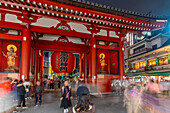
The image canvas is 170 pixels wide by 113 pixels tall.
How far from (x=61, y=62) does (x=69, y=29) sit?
3.76 metres

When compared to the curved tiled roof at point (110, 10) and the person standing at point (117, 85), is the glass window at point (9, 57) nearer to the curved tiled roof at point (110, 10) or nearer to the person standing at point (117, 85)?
the curved tiled roof at point (110, 10)

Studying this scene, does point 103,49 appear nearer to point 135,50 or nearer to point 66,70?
point 66,70

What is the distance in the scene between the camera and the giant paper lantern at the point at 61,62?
12.3m

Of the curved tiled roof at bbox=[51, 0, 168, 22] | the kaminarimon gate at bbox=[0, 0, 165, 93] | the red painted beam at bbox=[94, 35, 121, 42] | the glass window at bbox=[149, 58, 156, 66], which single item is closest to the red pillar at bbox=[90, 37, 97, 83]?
the kaminarimon gate at bbox=[0, 0, 165, 93]

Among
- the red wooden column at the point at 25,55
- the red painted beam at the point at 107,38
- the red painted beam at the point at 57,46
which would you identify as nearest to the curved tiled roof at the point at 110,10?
the red painted beam at the point at 107,38

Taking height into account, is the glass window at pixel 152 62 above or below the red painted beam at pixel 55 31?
below

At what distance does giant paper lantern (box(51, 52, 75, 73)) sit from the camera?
12.3 meters

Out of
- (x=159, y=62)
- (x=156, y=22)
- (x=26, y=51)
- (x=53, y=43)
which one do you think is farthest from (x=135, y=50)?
(x=26, y=51)

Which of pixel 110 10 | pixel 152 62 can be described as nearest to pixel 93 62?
pixel 110 10

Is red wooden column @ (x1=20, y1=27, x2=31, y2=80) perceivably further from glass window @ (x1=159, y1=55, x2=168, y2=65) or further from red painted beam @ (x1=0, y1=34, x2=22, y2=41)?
glass window @ (x1=159, y1=55, x2=168, y2=65)

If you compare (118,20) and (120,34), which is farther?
(120,34)

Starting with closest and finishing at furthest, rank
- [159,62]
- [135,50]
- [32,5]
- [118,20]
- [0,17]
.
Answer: [32,5], [0,17], [118,20], [159,62], [135,50]

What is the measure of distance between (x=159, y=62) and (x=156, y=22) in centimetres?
2223

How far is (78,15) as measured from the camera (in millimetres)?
9547
